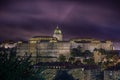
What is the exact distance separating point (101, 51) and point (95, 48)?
21.5 ft

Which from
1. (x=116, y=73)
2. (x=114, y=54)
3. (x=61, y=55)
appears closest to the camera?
(x=116, y=73)

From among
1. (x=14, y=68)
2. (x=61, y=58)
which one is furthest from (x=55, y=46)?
(x=14, y=68)

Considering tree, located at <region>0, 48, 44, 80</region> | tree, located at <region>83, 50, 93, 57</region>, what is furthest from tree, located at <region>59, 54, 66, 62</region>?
tree, located at <region>0, 48, 44, 80</region>

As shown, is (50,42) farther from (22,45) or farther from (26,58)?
(26,58)

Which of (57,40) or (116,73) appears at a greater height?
(57,40)

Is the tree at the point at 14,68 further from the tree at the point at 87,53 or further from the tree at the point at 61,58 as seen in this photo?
the tree at the point at 87,53

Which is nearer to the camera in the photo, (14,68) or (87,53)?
(14,68)

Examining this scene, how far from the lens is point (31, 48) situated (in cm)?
9562

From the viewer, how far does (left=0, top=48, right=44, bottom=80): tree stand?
4.11 meters

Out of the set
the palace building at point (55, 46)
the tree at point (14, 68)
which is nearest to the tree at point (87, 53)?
the palace building at point (55, 46)

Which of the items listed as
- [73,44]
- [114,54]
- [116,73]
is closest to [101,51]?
[114,54]

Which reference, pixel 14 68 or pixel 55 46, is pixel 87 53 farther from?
pixel 14 68

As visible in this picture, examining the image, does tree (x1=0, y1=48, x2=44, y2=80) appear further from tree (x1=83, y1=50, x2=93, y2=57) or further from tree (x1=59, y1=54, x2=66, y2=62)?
tree (x1=83, y1=50, x2=93, y2=57)

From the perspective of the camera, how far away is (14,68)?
427 cm
